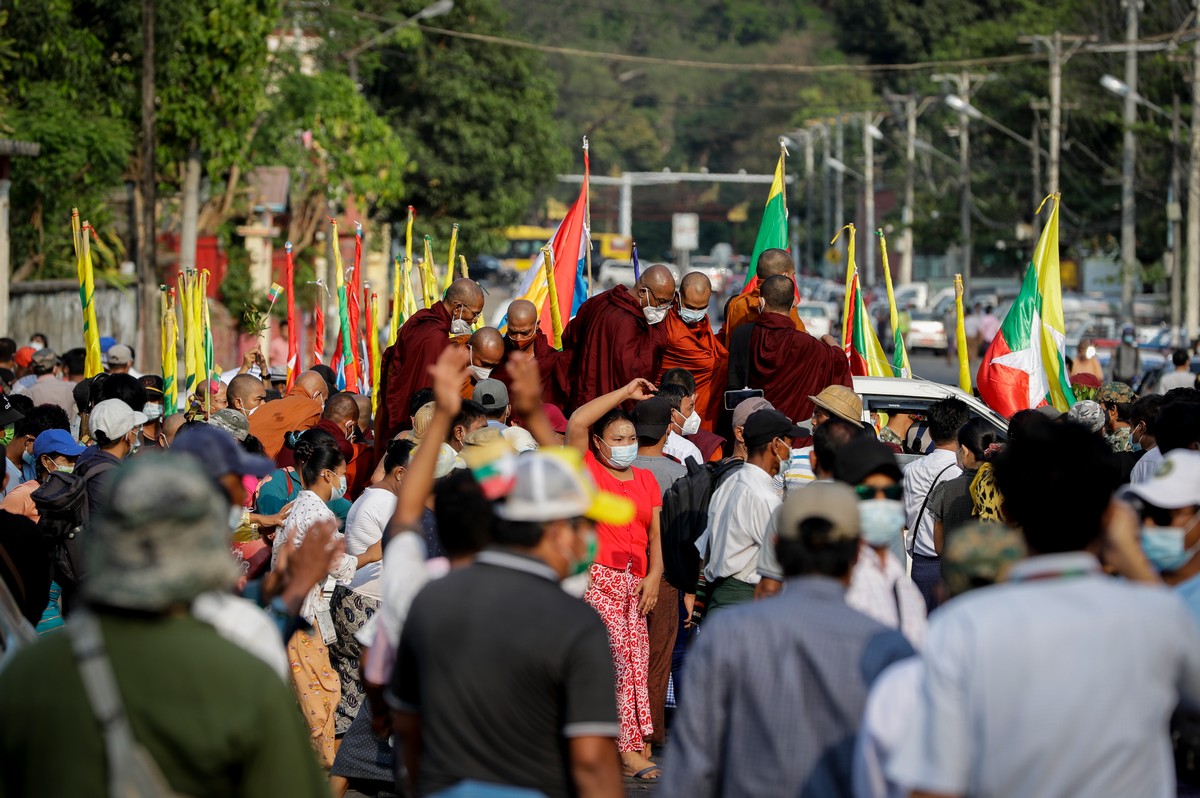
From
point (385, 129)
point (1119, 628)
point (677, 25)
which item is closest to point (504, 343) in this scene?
point (1119, 628)

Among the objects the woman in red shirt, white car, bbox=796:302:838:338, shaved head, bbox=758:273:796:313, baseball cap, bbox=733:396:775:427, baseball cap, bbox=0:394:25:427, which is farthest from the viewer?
white car, bbox=796:302:838:338

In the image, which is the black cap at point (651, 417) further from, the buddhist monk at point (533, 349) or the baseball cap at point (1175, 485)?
the baseball cap at point (1175, 485)

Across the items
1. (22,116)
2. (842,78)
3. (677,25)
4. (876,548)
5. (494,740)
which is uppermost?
(677,25)

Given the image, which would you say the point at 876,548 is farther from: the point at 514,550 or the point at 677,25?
the point at 677,25

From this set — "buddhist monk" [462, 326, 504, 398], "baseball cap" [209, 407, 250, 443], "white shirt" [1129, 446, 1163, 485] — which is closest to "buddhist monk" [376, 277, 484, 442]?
"buddhist monk" [462, 326, 504, 398]

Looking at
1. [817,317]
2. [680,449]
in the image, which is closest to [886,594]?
[680,449]

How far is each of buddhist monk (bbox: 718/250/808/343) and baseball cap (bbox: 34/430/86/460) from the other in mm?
3806

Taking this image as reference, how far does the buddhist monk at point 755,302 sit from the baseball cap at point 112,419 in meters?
3.74

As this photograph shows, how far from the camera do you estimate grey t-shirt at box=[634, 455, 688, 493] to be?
26.2 ft

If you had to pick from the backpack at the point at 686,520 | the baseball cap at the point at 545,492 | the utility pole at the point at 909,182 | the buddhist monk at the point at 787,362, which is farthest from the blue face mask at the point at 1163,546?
the utility pole at the point at 909,182

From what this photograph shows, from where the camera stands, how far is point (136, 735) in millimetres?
3211

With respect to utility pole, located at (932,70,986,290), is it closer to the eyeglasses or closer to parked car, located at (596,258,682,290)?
parked car, located at (596,258,682,290)

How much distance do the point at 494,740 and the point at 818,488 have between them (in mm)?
981

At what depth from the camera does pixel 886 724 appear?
3564 mm
